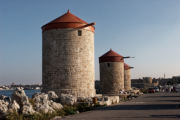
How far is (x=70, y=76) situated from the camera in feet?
54.3

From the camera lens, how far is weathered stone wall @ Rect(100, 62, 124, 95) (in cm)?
3097

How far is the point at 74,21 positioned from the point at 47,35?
6.92ft

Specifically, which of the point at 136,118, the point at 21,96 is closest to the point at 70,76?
the point at 21,96

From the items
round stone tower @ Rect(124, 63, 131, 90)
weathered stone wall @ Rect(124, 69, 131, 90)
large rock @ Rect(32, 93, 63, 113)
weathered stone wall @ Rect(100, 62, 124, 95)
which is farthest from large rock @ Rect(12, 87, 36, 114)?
round stone tower @ Rect(124, 63, 131, 90)

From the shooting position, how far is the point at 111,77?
31.0 metres

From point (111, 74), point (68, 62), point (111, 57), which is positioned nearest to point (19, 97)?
point (68, 62)

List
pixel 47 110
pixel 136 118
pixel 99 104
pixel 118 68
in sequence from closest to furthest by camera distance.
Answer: pixel 136 118
pixel 47 110
pixel 99 104
pixel 118 68

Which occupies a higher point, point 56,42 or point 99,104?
point 56,42

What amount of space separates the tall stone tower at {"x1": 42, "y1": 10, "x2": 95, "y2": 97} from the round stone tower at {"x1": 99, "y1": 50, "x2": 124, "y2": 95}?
13731mm

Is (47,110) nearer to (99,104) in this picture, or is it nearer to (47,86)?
(99,104)

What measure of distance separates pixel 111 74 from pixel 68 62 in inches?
590

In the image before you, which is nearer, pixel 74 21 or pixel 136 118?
pixel 136 118

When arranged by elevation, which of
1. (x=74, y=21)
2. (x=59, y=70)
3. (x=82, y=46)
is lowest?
(x=59, y=70)

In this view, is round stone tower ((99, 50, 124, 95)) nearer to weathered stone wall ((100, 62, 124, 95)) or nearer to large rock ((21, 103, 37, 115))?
weathered stone wall ((100, 62, 124, 95))
